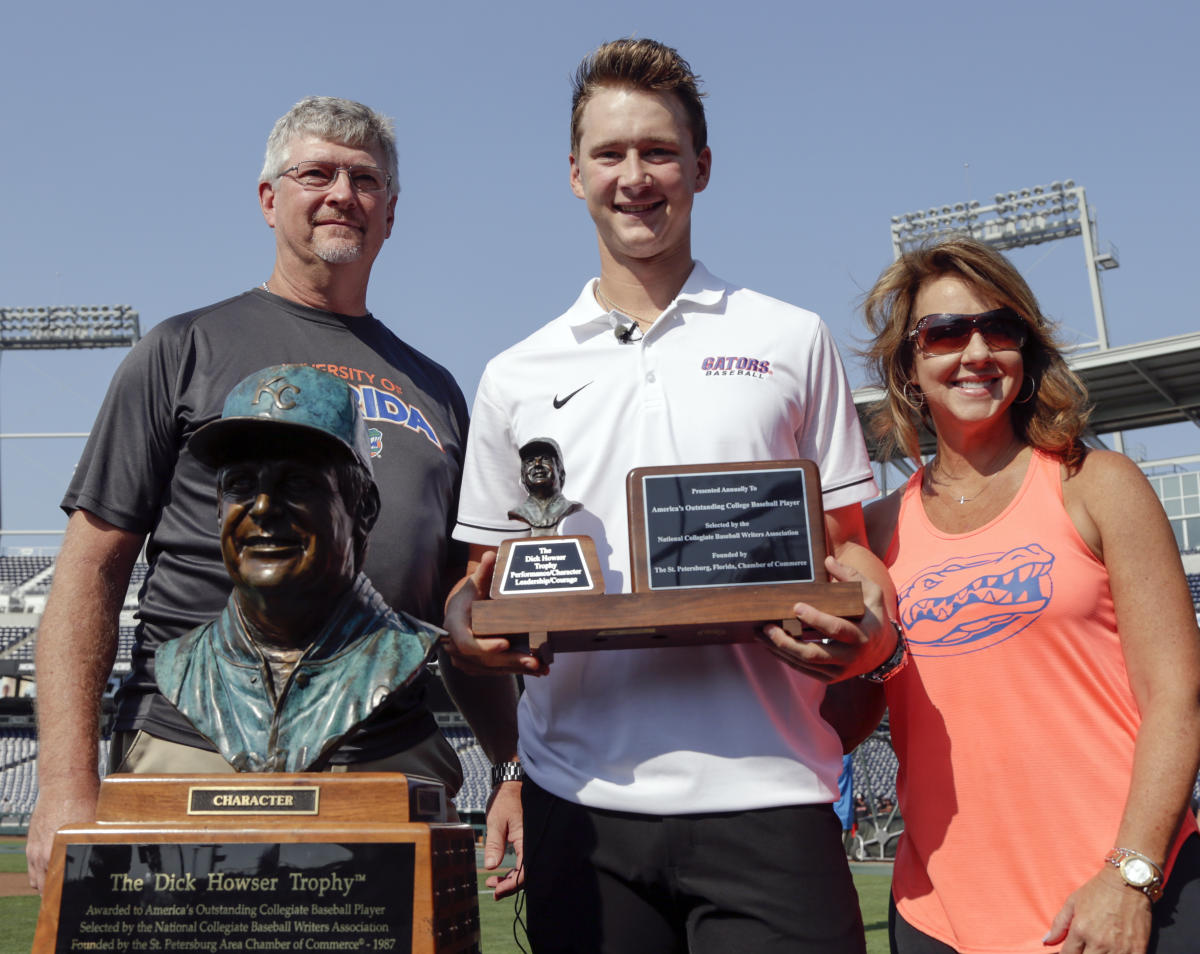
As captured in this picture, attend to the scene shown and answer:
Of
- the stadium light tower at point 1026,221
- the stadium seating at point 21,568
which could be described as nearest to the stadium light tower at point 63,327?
the stadium seating at point 21,568

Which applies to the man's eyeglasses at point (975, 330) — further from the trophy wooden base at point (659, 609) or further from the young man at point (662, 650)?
the trophy wooden base at point (659, 609)

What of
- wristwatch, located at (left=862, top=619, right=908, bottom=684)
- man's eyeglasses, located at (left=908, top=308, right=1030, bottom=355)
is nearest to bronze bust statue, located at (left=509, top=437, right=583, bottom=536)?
wristwatch, located at (left=862, top=619, right=908, bottom=684)

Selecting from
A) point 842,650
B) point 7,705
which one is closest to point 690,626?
point 842,650

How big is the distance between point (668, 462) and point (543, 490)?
0.30 m

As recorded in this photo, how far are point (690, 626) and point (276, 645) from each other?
863 mm

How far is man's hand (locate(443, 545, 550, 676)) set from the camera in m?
2.26

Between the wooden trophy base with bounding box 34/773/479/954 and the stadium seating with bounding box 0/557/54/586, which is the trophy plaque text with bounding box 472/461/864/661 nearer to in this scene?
the wooden trophy base with bounding box 34/773/479/954

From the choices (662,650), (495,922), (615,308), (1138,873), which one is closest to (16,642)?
(495,922)

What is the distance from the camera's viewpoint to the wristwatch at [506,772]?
3.01 meters

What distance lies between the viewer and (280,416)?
219 centimetres

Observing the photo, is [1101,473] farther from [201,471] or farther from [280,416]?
[201,471]

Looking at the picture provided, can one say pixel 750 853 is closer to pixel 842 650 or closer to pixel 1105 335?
pixel 842 650

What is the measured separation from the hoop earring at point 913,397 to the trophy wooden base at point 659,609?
1050 millimetres

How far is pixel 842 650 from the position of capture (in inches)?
88.1
